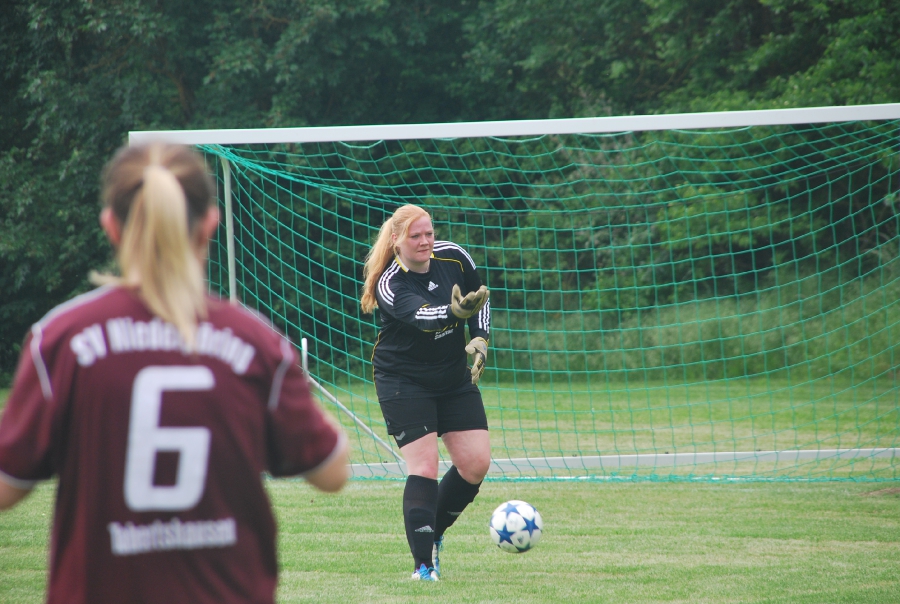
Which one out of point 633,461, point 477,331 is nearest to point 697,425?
point 633,461

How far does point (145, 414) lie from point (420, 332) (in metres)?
3.30

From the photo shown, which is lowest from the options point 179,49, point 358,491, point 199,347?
point 358,491

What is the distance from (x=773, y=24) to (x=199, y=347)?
1938 centimetres

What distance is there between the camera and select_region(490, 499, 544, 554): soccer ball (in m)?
4.81

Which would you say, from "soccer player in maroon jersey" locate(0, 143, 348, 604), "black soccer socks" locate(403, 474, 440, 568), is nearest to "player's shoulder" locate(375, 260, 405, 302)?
"black soccer socks" locate(403, 474, 440, 568)

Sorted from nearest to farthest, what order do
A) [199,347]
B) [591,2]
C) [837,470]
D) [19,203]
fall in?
[199,347]
[837,470]
[19,203]
[591,2]

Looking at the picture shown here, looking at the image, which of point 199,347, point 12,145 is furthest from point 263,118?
point 199,347

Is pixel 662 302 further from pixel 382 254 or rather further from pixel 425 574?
pixel 425 574

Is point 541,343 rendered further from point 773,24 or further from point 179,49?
point 179,49

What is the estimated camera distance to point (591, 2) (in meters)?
20.5

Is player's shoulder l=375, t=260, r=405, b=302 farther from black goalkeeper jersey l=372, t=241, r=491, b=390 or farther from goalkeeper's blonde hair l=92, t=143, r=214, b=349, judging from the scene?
goalkeeper's blonde hair l=92, t=143, r=214, b=349

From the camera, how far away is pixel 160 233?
5.12ft

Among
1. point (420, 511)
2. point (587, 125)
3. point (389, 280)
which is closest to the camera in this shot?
point (420, 511)

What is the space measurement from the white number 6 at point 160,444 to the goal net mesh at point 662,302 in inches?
240
